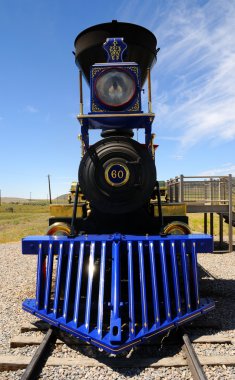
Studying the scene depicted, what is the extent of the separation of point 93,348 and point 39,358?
722 mm

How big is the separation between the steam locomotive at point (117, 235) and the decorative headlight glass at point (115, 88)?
0.02 meters

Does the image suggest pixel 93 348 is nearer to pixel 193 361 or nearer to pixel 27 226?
pixel 193 361

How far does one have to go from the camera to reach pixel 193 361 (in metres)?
3.32

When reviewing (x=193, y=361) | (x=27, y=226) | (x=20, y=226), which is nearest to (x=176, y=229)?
(x=193, y=361)

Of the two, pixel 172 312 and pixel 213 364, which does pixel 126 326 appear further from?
pixel 213 364

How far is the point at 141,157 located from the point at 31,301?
102 inches

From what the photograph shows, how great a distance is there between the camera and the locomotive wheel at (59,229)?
5.00m

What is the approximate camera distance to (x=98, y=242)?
4.31 m

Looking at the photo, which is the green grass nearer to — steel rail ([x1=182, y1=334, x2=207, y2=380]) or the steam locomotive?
the steam locomotive

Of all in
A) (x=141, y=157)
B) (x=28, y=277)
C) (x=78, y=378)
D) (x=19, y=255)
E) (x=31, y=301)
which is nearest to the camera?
(x=78, y=378)

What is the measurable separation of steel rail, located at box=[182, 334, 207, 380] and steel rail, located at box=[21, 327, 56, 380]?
159 cm

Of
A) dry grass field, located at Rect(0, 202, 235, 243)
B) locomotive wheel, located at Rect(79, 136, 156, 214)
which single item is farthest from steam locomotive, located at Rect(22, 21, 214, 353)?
dry grass field, located at Rect(0, 202, 235, 243)

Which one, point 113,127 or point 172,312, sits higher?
point 113,127

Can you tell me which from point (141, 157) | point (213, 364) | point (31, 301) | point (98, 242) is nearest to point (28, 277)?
point (31, 301)
